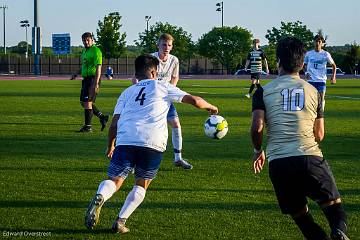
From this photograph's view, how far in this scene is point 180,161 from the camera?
1016 cm

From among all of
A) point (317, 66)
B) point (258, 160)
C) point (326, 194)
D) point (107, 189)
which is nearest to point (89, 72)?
point (317, 66)

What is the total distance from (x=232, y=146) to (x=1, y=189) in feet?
17.8

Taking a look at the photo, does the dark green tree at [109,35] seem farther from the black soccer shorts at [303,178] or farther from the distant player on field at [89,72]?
the black soccer shorts at [303,178]

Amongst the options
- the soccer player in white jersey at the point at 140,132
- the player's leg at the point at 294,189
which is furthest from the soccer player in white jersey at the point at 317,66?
the player's leg at the point at 294,189

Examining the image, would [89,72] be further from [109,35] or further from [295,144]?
[109,35]

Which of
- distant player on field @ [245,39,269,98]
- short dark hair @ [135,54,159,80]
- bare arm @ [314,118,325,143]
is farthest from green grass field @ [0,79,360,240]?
distant player on field @ [245,39,269,98]

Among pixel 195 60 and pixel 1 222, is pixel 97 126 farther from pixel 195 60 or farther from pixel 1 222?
pixel 195 60

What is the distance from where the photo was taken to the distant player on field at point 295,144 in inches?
207

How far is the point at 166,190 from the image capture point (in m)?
8.36

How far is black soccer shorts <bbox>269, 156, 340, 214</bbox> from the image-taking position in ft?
17.2

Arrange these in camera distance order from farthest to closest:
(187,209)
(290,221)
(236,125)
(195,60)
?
1. (195,60)
2. (236,125)
3. (187,209)
4. (290,221)

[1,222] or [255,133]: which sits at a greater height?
[255,133]

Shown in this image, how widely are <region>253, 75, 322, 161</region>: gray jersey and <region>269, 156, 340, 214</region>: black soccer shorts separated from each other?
0.22 ft

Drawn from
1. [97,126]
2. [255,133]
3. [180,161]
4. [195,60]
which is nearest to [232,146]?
[180,161]
